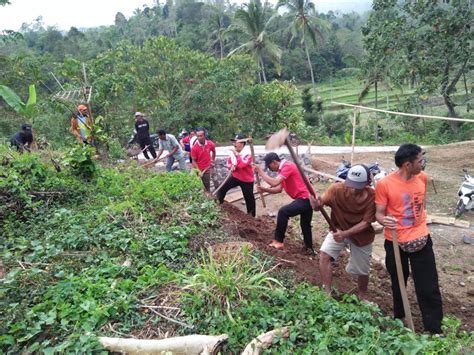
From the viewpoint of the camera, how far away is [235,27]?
27641 mm

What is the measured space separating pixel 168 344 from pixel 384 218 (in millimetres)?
2027

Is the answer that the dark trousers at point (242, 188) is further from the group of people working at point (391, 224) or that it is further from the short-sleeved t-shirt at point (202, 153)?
the group of people working at point (391, 224)

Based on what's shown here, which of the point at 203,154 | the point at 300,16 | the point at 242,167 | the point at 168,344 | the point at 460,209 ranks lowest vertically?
the point at 460,209

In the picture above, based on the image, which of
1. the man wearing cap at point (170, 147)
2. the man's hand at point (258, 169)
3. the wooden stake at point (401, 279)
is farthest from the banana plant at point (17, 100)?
the wooden stake at point (401, 279)

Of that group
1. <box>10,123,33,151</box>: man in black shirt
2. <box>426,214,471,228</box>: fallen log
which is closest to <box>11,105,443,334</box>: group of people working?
<box>426,214,471,228</box>: fallen log

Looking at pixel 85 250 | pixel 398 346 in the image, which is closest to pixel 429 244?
pixel 398 346

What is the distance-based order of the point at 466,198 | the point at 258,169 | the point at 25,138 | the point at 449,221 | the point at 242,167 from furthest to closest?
1. the point at 25,138
2. the point at 466,198
3. the point at 449,221
4. the point at 242,167
5. the point at 258,169

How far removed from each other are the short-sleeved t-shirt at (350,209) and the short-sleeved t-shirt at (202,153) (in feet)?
12.7

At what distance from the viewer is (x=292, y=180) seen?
5.48 metres

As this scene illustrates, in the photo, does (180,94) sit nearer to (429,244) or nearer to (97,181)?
(97,181)

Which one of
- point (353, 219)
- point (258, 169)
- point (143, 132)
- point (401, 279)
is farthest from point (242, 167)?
point (143, 132)

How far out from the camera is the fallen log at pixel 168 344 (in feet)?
9.81

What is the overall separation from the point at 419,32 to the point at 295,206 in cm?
1464

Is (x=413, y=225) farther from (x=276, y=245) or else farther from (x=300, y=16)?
(x=300, y=16)
